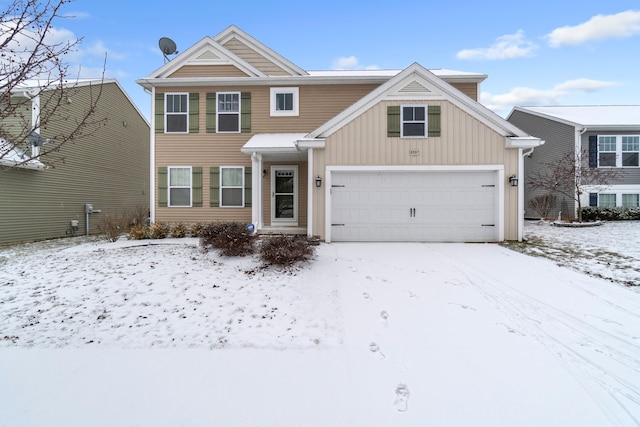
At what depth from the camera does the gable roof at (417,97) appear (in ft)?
32.5

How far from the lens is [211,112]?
12523 mm

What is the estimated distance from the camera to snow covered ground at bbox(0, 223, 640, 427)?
9.04 ft

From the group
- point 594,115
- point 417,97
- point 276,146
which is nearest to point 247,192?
point 276,146

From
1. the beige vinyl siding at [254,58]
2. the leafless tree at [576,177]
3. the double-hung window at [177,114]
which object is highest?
the beige vinyl siding at [254,58]

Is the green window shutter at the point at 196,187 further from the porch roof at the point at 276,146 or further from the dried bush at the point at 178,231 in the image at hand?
the porch roof at the point at 276,146

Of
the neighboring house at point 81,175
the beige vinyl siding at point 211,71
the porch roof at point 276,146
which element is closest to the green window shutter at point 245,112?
the porch roof at point 276,146

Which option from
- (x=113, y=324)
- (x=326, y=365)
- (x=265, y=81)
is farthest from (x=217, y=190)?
(x=326, y=365)

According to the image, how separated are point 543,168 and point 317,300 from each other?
18959 mm

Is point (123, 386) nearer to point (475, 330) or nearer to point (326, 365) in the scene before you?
point (326, 365)

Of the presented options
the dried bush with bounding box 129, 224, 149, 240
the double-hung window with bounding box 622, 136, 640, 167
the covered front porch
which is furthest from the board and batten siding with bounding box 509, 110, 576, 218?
the dried bush with bounding box 129, 224, 149, 240

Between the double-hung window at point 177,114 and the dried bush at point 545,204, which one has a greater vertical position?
the double-hung window at point 177,114

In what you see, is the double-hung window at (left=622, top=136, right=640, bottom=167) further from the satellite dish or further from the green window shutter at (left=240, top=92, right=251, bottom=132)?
the satellite dish

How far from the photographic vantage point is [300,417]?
266 centimetres

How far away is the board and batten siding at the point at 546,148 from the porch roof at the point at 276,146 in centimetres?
1403
